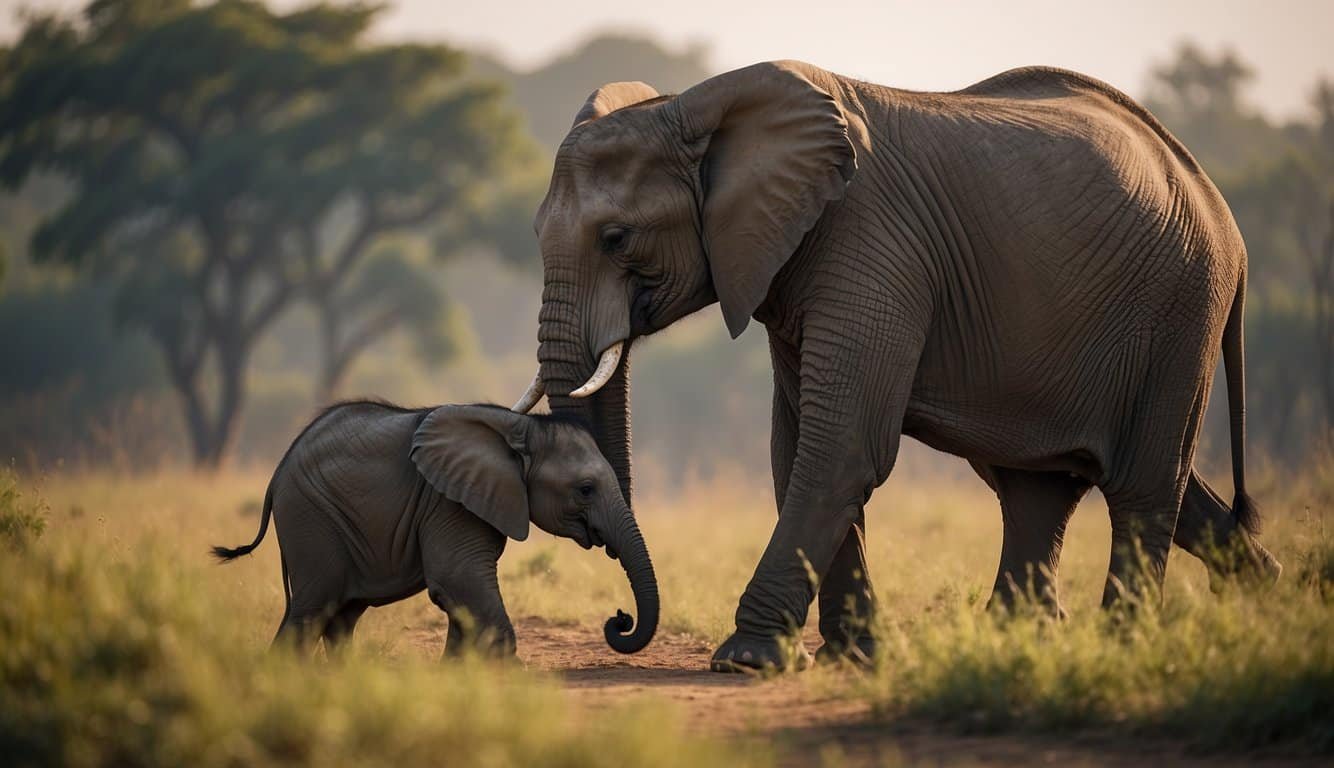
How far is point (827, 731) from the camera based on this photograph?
17.3 feet

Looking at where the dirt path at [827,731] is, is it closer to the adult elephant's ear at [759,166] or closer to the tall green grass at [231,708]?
the tall green grass at [231,708]

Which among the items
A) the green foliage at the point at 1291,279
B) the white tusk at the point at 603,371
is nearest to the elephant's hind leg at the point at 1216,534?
the white tusk at the point at 603,371

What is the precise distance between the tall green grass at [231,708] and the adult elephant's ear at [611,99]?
269cm

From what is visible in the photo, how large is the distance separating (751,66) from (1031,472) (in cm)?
226

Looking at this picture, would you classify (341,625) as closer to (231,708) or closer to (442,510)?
(442,510)

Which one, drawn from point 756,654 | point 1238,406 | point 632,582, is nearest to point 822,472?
point 756,654

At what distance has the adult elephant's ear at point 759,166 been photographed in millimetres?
6543

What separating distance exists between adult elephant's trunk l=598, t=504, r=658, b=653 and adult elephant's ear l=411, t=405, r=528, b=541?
0.36 meters

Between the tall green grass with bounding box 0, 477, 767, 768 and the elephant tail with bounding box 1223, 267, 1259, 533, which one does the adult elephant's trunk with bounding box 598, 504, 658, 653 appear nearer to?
the tall green grass with bounding box 0, 477, 767, 768

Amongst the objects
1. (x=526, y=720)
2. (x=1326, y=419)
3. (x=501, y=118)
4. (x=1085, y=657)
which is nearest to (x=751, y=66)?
(x=1085, y=657)

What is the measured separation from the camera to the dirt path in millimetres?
4914

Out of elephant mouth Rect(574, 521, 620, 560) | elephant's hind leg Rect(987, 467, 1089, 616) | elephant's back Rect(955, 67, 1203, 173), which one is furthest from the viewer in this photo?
elephant's back Rect(955, 67, 1203, 173)

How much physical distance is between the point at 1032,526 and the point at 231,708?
14.1 feet

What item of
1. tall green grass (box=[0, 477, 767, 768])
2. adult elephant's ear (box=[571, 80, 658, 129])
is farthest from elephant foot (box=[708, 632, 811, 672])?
adult elephant's ear (box=[571, 80, 658, 129])
